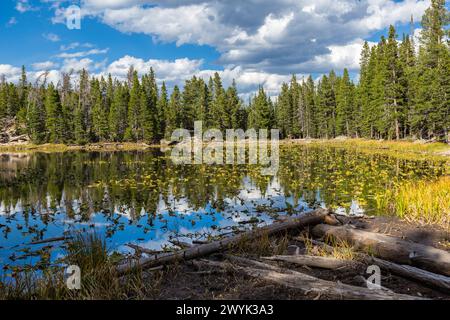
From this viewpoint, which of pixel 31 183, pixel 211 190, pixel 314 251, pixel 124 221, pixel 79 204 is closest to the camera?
pixel 314 251

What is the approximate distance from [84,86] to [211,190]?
86.1 m

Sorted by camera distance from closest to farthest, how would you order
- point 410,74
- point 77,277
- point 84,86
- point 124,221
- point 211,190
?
point 77,277 → point 124,221 → point 211,190 → point 410,74 → point 84,86

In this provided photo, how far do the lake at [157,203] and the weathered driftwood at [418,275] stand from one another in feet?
17.3

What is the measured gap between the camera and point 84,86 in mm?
93688

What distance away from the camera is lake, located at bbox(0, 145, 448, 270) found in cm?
1033

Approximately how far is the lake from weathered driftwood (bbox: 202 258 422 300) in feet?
11.3

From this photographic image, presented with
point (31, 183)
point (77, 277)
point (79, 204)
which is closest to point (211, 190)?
point (79, 204)

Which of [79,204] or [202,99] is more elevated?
[202,99]

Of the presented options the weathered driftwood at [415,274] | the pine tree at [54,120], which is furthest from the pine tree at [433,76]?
the pine tree at [54,120]

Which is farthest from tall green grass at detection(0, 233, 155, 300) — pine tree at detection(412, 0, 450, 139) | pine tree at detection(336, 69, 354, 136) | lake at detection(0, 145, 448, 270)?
pine tree at detection(336, 69, 354, 136)

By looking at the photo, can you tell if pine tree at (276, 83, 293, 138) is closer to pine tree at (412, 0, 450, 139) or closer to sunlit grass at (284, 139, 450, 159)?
sunlit grass at (284, 139, 450, 159)

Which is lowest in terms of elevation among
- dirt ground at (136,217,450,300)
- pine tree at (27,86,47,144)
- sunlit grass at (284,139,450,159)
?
dirt ground at (136,217,450,300)

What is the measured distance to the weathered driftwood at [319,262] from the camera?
6090mm
